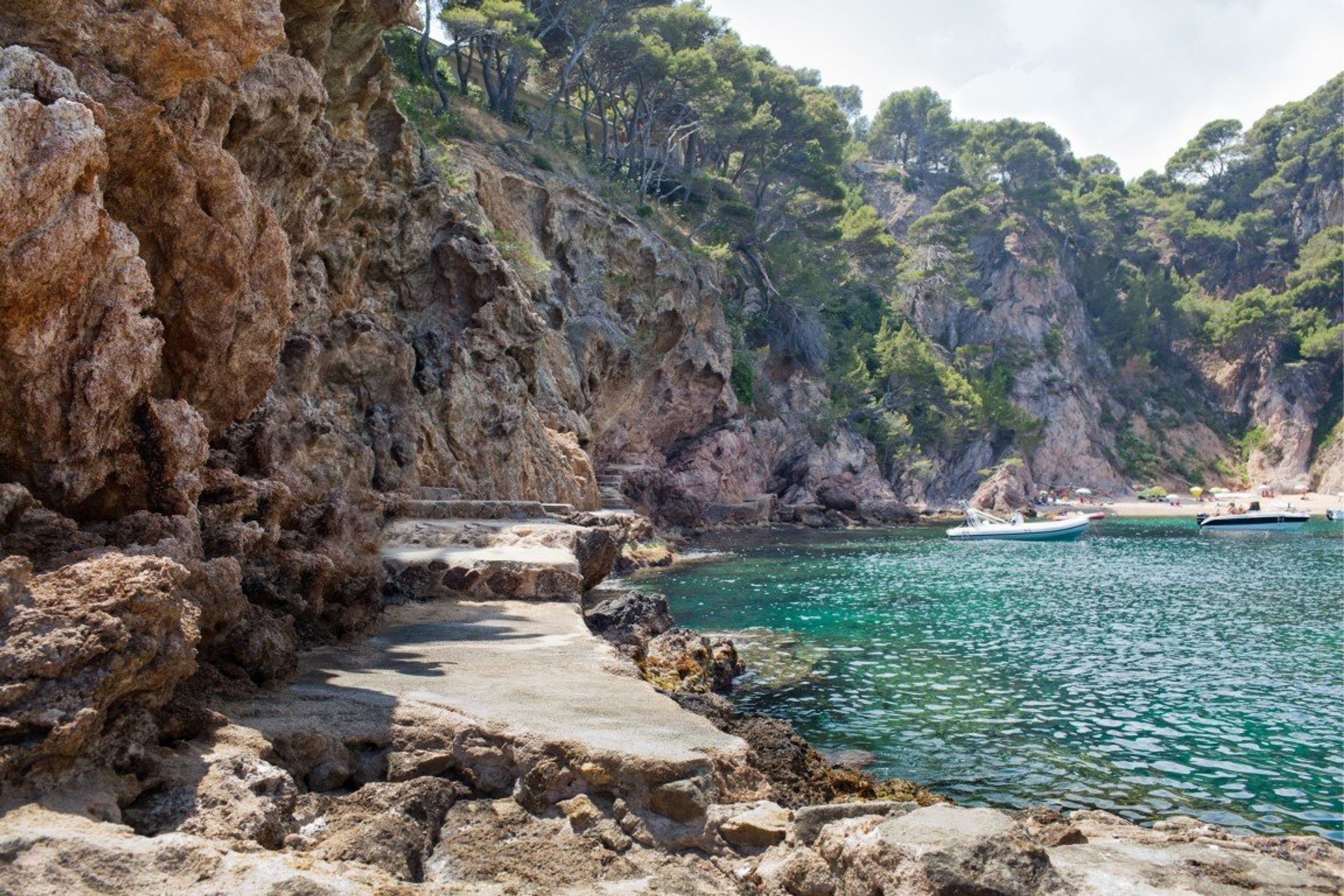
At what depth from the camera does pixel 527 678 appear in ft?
24.2

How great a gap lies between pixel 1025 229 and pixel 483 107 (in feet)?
193

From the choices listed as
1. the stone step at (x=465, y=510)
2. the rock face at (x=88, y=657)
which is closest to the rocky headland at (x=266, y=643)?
the rock face at (x=88, y=657)

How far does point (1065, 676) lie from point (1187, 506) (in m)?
64.3

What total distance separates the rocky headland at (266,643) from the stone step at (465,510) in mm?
1319

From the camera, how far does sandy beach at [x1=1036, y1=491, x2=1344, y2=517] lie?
64000mm

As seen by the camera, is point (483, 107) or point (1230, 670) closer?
point (1230, 670)

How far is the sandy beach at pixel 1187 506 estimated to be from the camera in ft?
210

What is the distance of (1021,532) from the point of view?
43.3 m

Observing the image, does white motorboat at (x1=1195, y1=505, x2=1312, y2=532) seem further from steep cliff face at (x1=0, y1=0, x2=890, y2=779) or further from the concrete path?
the concrete path

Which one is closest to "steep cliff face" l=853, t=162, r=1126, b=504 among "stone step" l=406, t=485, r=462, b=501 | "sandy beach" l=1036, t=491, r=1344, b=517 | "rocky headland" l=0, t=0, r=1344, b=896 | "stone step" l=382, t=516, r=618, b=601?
"sandy beach" l=1036, t=491, r=1344, b=517

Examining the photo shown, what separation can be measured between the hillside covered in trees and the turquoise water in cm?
2117

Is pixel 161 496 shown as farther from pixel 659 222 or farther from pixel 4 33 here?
pixel 659 222

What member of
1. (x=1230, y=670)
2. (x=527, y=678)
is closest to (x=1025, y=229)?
(x=1230, y=670)

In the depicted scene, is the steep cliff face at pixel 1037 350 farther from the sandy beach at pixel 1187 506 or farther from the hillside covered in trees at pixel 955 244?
the sandy beach at pixel 1187 506
